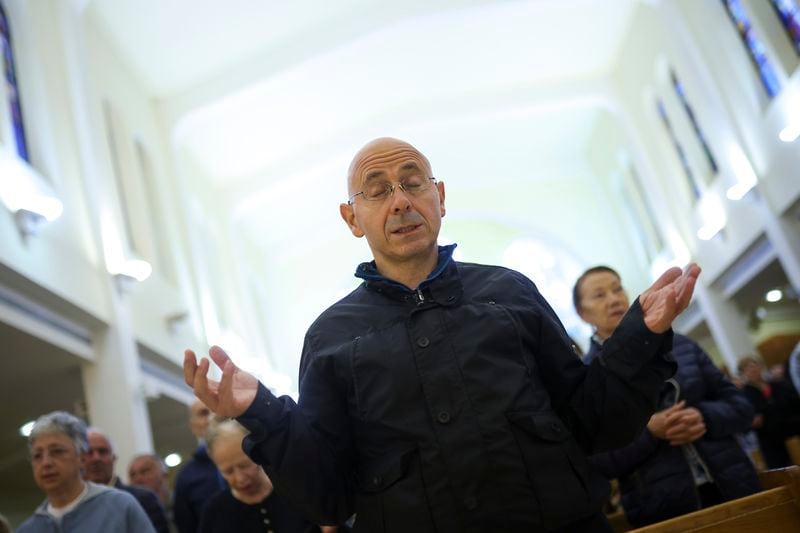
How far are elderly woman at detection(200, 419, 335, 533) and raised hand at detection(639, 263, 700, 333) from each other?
7.33 ft

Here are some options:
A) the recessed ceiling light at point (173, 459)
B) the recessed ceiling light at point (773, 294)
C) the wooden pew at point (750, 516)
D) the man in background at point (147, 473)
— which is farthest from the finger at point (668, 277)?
the recessed ceiling light at point (173, 459)

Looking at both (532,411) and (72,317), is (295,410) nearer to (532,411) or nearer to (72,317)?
(532,411)

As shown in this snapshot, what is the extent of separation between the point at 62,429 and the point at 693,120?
13003 millimetres

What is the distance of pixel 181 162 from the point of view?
15.4 metres

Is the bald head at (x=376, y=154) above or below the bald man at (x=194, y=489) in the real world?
above

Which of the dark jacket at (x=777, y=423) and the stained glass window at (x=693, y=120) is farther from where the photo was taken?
the stained glass window at (x=693, y=120)

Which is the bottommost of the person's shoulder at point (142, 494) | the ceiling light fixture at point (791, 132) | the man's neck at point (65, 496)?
the man's neck at point (65, 496)

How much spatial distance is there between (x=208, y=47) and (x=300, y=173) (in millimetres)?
4463

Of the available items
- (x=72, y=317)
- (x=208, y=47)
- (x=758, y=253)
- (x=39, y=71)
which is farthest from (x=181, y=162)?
(x=758, y=253)

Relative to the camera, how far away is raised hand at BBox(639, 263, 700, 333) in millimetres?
1814

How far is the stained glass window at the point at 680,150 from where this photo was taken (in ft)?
50.5

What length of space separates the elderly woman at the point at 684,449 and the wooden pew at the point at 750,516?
52.4 inches

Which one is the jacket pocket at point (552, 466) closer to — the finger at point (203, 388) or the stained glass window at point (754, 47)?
the finger at point (203, 388)

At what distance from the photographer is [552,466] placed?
5.82 ft
